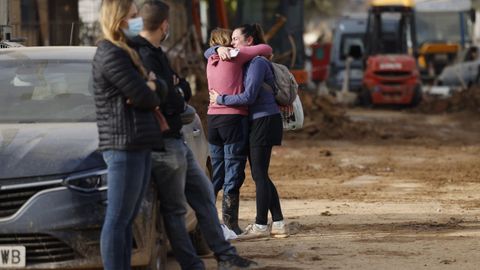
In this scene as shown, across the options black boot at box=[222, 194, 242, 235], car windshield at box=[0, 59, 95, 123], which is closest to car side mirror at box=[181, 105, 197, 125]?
car windshield at box=[0, 59, 95, 123]

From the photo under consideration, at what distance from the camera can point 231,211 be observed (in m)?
10.8

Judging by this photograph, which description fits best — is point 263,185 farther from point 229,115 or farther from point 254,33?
point 254,33

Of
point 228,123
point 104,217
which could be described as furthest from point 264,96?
point 104,217

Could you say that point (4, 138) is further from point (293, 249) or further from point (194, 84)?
point (194, 84)

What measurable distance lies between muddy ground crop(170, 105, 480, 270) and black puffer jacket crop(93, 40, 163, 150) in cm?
226

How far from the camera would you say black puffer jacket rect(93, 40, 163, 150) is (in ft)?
23.5

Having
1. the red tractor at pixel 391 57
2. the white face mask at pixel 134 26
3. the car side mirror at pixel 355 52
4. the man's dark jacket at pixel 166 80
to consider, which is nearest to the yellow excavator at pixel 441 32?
the car side mirror at pixel 355 52

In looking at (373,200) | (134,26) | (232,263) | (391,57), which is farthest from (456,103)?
(134,26)

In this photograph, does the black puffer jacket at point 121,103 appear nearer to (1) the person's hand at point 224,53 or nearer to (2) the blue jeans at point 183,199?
(2) the blue jeans at point 183,199

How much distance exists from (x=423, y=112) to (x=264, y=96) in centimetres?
2337

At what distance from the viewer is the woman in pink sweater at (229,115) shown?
10.4 meters

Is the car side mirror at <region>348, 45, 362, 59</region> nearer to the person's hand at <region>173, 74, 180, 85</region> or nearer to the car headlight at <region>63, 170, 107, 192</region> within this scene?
the person's hand at <region>173, 74, 180, 85</region>

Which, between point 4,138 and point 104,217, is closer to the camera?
point 104,217

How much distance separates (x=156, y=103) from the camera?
7.25m
